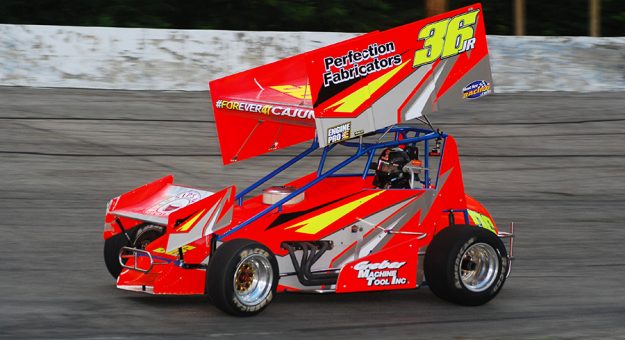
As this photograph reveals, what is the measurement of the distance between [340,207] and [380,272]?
58cm

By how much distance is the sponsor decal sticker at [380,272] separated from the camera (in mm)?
7707

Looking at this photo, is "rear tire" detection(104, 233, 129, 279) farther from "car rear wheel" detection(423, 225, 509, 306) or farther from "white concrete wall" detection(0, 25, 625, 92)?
"white concrete wall" detection(0, 25, 625, 92)

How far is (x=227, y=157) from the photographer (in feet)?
27.8

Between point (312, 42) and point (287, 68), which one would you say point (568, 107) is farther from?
point (287, 68)

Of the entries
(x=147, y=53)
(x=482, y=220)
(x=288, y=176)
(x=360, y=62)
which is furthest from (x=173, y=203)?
(x=147, y=53)

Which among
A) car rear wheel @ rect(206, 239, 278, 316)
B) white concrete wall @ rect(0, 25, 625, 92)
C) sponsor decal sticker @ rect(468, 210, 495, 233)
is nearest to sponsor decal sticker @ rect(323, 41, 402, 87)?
car rear wheel @ rect(206, 239, 278, 316)

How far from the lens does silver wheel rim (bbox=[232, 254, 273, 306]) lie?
23.6 ft

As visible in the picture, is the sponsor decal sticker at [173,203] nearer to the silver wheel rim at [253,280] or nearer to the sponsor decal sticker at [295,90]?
the silver wheel rim at [253,280]

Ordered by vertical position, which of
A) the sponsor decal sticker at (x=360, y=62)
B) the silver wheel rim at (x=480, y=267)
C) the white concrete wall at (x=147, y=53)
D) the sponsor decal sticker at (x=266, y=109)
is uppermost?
the white concrete wall at (x=147, y=53)

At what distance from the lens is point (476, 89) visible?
8164 millimetres

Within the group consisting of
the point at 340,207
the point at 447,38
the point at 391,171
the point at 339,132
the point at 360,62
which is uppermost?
the point at 447,38

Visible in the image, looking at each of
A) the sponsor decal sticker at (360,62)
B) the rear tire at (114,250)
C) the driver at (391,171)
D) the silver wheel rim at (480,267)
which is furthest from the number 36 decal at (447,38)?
the rear tire at (114,250)

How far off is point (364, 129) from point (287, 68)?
1.14 metres

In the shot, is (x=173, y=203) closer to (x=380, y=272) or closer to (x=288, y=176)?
(x=380, y=272)
